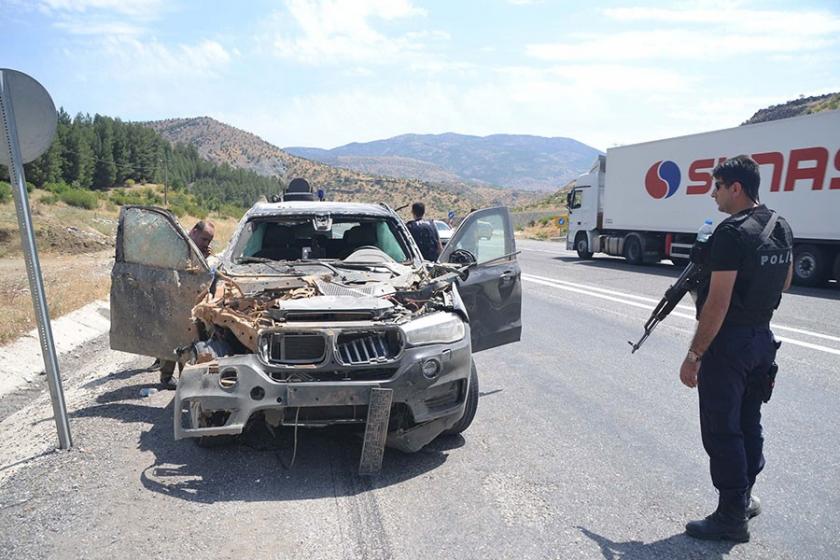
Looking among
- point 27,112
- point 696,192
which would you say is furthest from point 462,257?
point 696,192

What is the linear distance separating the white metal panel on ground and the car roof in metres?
12.9

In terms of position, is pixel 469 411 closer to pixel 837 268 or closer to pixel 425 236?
pixel 425 236

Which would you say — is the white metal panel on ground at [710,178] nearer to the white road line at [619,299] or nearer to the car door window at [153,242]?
the white road line at [619,299]

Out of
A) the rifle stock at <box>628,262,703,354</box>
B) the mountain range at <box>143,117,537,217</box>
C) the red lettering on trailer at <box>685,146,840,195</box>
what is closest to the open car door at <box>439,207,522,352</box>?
the rifle stock at <box>628,262,703,354</box>

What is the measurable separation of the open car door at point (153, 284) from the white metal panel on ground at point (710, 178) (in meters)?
14.8

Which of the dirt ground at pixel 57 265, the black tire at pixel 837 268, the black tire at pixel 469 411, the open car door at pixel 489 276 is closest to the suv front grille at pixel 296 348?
the black tire at pixel 469 411

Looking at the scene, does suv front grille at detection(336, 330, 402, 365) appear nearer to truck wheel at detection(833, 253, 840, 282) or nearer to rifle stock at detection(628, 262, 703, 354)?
rifle stock at detection(628, 262, 703, 354)

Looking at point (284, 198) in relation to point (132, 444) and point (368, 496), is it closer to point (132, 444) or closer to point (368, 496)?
point (132, 444)

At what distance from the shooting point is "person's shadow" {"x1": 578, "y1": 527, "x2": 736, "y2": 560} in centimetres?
320

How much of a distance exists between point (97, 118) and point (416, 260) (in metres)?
72.4

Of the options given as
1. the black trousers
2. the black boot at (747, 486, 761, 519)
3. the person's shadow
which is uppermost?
the black trousers

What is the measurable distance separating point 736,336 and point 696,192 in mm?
17600

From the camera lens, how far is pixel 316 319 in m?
4.30

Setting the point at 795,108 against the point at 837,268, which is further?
the point at 795,108
